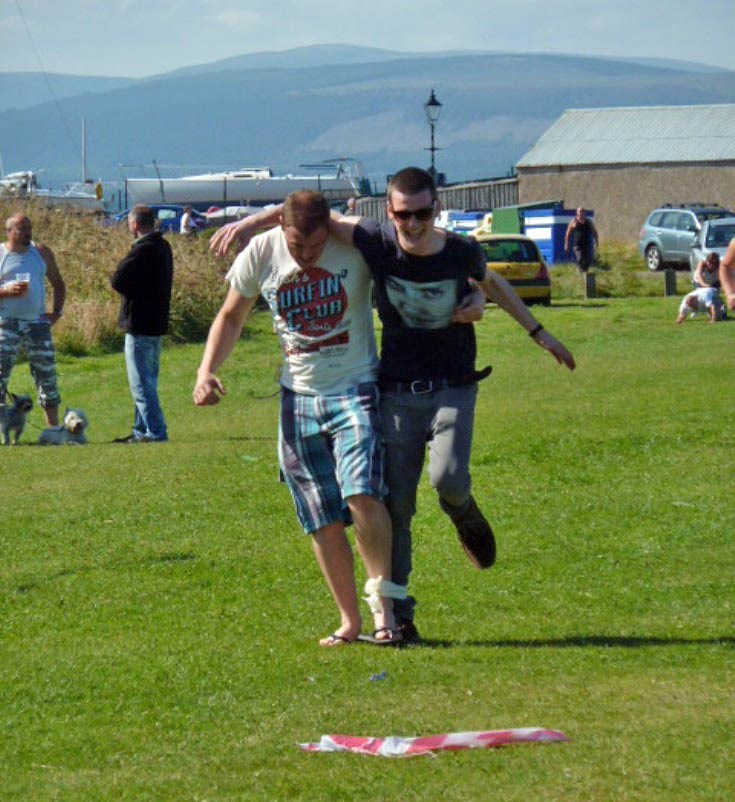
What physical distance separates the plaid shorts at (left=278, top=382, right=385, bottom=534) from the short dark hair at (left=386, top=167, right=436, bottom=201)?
812 mm

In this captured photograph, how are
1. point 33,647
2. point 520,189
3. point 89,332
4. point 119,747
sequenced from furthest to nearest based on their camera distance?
point 520,189 < point 89,332 < point 33,647 < point 119,747

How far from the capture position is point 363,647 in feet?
22.8

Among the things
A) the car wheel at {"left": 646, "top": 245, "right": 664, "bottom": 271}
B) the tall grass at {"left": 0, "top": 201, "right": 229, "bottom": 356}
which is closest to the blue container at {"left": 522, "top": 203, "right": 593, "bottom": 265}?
the car wheel at {"left": 646, "top": 245, "right": 664, "bottom": 271}

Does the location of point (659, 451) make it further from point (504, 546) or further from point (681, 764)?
point (681, 764)

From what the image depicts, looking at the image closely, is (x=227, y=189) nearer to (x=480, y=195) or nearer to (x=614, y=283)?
(x=480, y=195)

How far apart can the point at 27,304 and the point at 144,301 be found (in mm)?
1057

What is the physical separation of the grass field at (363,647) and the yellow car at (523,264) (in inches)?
777

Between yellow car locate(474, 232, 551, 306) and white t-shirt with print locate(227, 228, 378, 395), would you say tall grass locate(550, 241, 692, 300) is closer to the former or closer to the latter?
yellow car locate(474, 232, 551, 306)

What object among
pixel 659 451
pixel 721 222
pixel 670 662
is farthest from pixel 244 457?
pixel 721 222

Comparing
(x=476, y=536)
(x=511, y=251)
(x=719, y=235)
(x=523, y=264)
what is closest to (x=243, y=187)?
(x=719, y=235)

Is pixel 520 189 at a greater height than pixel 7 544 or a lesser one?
greater

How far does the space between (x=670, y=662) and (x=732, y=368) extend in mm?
13761

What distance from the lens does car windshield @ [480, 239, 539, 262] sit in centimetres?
3422

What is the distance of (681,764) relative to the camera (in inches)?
201
